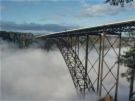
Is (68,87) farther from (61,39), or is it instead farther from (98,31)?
(98,31)

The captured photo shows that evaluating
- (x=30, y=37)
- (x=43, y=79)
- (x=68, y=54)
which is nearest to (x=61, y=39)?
(x=68, y=54)

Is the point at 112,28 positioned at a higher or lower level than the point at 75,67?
higher

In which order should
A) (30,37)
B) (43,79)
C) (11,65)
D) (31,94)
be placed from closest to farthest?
(31,94) → (43,79) → (30,37) → (11,65)

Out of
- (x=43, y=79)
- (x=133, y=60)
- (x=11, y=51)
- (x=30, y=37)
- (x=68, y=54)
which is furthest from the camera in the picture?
(x=11, y=51)

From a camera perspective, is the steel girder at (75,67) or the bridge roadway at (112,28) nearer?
the bridge roadway at (112,28)

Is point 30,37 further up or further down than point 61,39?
further down

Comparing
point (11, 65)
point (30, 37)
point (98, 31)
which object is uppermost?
point (98, 31)

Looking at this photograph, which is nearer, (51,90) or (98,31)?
(98,31)

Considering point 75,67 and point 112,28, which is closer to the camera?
point 112,28

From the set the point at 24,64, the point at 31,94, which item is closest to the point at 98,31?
the point at 31,94

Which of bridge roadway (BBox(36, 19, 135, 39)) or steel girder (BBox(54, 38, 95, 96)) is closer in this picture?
bridge roadway (BBox(36, 19, 135, 39))

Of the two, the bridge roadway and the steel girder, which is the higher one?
the bridge roadway
